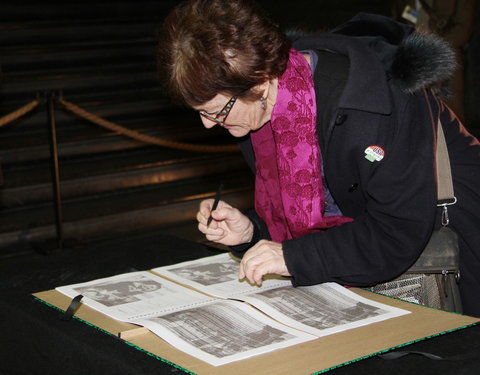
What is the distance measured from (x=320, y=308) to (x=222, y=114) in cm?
55

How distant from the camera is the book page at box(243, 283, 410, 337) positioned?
157cm

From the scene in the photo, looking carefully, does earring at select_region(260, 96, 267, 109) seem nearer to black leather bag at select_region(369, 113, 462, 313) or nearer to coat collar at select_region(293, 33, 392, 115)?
coat collar at select_region(293, 33, 392, 115)

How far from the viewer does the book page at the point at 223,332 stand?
142cm

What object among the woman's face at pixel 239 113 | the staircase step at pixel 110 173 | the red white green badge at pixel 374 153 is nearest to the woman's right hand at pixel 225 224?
the woman's face at pixel 239 113

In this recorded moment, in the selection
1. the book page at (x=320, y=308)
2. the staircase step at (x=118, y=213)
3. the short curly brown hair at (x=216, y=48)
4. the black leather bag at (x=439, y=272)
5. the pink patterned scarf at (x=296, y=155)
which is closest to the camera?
the book page at (x=320, y=308)

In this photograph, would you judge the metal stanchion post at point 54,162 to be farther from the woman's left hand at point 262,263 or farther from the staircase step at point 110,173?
the woman's left hand at point 262,263

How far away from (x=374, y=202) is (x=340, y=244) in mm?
130

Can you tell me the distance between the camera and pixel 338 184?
188 cm

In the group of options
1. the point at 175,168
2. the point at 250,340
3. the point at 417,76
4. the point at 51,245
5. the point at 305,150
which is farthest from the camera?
the point at 175,168

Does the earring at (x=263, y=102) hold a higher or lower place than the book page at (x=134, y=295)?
higher

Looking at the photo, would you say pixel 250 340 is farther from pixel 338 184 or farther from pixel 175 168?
pixel 175 168

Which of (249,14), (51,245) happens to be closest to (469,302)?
(249,14)

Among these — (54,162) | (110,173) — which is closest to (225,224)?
(54,162)

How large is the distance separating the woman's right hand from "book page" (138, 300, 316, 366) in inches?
15.2
